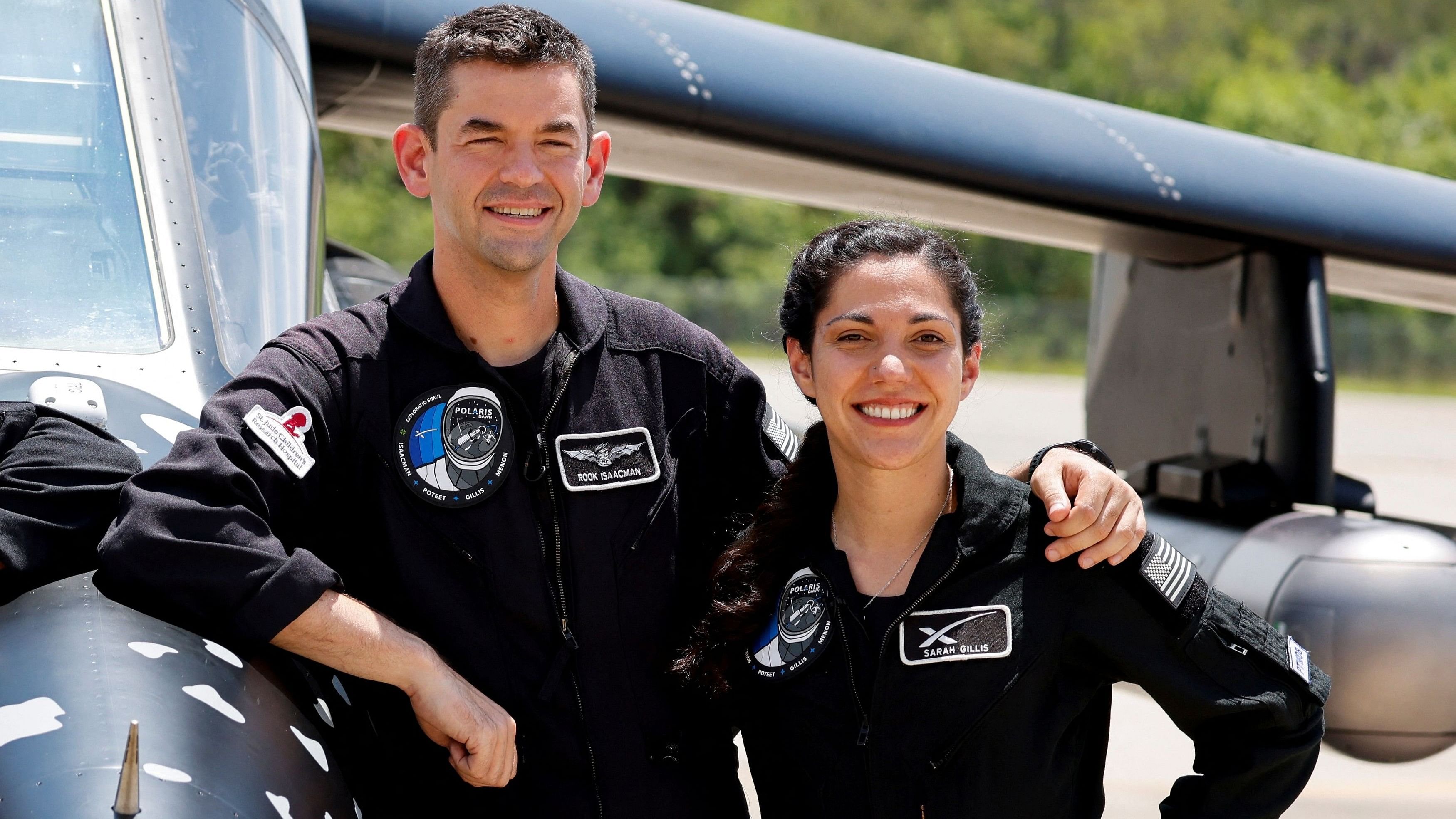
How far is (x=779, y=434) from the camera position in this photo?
9.87ft

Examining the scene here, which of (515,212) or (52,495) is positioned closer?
(52,495)

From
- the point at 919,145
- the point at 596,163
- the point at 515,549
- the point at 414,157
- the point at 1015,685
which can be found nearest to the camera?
the point at 1015,685

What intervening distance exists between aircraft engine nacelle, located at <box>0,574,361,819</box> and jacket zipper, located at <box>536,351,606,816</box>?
16.4 inches

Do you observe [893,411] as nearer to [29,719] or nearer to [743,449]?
[743,449]

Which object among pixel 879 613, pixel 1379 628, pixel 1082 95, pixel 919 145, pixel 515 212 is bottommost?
pixel 1379 628

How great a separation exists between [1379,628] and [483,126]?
3.87m

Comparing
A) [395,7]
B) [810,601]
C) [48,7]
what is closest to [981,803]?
[810,601]

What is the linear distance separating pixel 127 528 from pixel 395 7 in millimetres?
3374

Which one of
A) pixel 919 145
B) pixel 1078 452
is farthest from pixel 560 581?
pixel 919 145

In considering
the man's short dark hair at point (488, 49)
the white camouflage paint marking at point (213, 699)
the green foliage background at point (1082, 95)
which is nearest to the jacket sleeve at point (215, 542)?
the white camouflage paint marking at point (213, 699)

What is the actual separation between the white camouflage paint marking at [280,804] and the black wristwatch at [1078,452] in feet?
4.67

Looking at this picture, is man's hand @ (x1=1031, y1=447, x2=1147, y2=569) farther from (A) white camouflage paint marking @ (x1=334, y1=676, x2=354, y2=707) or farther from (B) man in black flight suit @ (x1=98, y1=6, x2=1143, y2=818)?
(A) white camouflage paint marking @ (x1=334, y1=676, x2=354, y2=707)

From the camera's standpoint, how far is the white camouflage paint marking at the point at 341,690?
256 centimetres

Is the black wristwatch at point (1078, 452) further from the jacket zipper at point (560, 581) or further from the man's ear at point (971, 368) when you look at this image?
the jacket zipper at point (560, 581)
